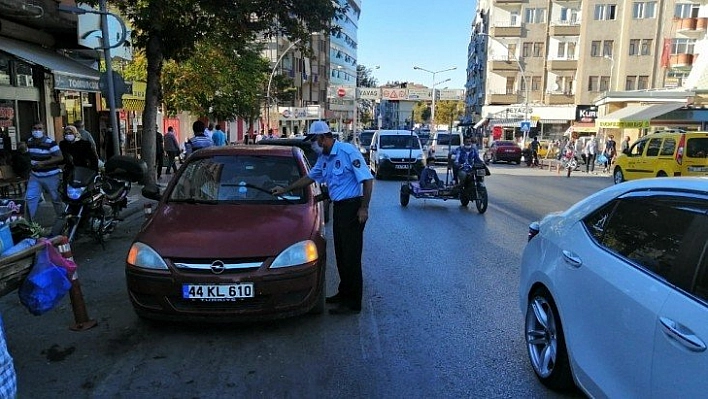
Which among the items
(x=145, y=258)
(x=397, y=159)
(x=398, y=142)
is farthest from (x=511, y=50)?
(x=145, y=258)

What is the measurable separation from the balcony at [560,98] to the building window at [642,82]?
602 cm

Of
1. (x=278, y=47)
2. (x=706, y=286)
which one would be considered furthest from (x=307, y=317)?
(x=278, y=47)

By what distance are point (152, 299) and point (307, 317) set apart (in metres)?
1.33

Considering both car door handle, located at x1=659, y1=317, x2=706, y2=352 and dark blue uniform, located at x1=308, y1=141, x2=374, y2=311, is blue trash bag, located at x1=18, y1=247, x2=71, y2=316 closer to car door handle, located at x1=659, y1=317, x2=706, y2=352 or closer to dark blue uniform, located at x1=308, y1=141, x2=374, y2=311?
dark blue uniform, located at x1=308, y1=141, x2=374, y2=311

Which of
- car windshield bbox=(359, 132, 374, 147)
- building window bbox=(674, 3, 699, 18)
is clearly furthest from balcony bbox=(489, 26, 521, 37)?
car windshield bbox=(359, 132, 374, 147)

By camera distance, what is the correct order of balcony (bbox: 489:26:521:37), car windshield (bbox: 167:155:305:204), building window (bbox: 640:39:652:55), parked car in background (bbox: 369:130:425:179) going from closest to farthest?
car windshield (bbox: 167:155:305:204) < parked car in background (bbox: 369:130:425:179) < building window (bbox: 640:39:652:55) < balcony (bbox: 489:26:521:37)

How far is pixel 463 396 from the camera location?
3.63 m

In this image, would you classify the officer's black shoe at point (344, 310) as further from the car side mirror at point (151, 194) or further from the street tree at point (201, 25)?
the street tree at point (201, 25)

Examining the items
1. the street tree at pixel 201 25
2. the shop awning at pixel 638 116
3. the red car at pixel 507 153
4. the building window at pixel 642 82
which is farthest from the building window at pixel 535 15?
the street tree at pixel 201 25

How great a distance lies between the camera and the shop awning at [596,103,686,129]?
31812 mm

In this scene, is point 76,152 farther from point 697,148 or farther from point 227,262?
point 697,148

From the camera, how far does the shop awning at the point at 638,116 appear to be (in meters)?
31.8

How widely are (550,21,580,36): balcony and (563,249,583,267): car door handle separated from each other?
2363 inches

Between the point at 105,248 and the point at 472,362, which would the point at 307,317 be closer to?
the point at 472,362
